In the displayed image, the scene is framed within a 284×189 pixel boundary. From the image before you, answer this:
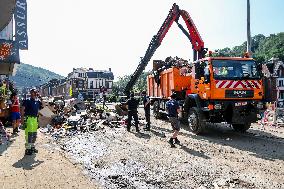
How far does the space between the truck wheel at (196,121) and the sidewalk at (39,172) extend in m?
5.52

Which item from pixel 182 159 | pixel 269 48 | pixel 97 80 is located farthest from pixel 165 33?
pixel 269 48

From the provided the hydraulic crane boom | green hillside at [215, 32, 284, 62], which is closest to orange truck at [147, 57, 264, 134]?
the hydraulic crane boom

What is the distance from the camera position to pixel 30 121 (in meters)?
9.37

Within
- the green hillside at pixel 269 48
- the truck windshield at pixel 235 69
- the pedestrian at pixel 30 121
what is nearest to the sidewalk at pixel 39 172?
the pedestrian at pixel 30 121

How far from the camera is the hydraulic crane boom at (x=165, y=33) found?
630 inches

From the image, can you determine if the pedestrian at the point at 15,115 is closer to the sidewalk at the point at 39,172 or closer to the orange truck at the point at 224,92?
the sidewalk at the point at 39,172

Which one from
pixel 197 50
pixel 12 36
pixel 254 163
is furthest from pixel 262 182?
pixel 12 36

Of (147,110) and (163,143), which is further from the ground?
(147,110)

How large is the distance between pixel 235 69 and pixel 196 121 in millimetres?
2497

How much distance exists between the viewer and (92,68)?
97.8m

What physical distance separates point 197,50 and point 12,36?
1370 centimetres

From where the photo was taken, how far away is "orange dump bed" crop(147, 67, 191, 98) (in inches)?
584

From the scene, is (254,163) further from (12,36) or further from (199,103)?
A: (12,36)

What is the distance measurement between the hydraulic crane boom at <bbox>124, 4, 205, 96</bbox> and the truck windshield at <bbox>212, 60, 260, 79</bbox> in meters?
3.64
